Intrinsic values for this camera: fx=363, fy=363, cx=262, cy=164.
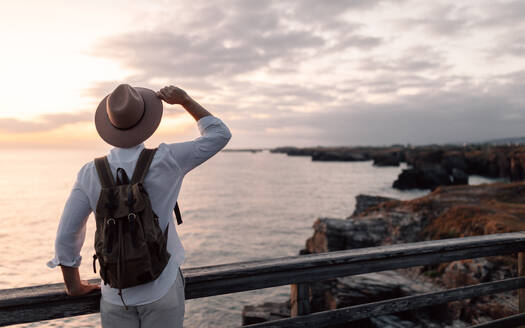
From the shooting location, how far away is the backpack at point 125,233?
5.29 feet

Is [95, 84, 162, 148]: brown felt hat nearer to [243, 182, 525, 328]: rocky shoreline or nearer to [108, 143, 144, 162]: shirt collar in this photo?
[108, 143, 144, 162]: shirt collar

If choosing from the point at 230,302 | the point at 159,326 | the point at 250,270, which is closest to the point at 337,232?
the point at 230,302

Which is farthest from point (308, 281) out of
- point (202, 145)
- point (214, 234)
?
point (214, 234)

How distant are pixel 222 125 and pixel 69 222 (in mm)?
893

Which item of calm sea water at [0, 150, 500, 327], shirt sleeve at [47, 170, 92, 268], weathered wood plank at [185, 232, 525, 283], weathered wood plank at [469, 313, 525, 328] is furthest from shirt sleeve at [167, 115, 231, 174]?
calm sea water at [0, 150, 500, 327]

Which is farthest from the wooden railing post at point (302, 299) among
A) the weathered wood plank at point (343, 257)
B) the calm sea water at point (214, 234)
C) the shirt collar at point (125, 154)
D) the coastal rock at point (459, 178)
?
the coastal rock at point (459, 178)

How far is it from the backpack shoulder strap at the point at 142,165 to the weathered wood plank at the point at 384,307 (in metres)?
1.25

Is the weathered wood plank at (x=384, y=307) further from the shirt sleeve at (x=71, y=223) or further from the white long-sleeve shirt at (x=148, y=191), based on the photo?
the shirt sleeve at (x=71, y=223)

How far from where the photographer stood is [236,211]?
34188 mm

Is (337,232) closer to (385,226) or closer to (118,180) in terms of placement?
(385,226)

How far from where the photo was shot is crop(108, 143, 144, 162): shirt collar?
1748mm

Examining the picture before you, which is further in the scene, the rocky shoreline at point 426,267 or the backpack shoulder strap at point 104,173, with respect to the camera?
the rocky shoreline at point 426,267

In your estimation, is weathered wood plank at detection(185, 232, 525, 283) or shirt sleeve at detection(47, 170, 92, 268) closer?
shirt sleeve at detection(47, 170, 92, 268)

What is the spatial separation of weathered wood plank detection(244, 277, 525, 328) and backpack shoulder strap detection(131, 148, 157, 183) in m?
1.25
